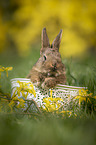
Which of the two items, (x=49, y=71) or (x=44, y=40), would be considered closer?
(x=49, y=71)

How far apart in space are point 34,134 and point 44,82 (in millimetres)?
1008

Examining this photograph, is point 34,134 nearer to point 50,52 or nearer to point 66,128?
point 66,128

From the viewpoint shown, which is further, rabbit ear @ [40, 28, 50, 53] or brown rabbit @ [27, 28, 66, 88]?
rabbit ear @ [40, 28, 50, 53]

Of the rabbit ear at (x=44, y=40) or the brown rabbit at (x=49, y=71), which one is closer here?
the brown rabbit at (x=49, y=71)

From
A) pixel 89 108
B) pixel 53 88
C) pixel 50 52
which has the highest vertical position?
pixel 50 52

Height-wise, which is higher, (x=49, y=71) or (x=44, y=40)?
(x=44, y=40)

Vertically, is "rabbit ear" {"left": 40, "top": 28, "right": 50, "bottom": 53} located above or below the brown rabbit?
above

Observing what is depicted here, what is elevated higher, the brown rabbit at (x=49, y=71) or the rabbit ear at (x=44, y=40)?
the rabbit ear at (x=44, y=40)

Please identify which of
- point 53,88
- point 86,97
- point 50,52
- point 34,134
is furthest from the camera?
point 50,52

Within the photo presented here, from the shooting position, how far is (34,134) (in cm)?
31

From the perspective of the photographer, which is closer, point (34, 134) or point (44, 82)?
point (34, 134)

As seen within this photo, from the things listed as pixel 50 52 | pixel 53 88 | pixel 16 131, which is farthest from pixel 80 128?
pixel 50 52

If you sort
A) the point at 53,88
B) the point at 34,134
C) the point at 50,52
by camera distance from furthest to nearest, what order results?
1. the point at 50,52
2. the point at 53,88
3. the point at 34,134

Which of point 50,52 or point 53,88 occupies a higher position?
point 50,52
